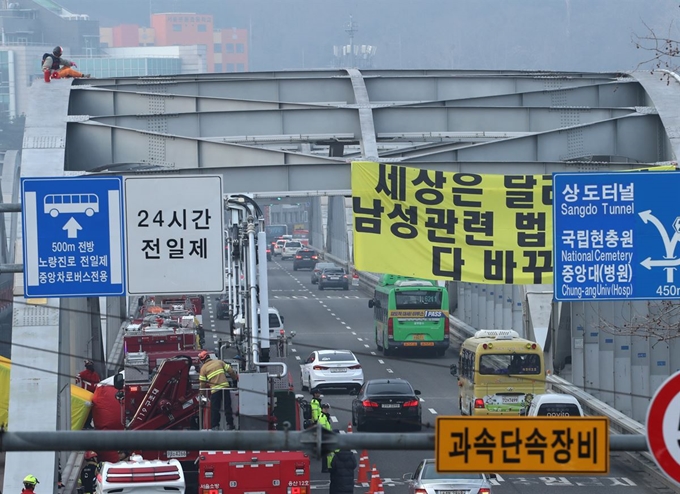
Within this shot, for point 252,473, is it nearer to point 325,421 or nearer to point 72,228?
point 325,421

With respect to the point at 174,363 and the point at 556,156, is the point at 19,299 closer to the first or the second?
the point at 174,363

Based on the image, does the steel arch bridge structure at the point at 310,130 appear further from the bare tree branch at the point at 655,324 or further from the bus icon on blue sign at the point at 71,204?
the bus icon on blue sign at the point at 71,204

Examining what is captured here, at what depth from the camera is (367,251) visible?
66.6ft

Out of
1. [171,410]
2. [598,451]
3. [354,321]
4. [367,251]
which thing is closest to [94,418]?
[171,410]

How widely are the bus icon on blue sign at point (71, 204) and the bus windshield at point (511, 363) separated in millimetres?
17760

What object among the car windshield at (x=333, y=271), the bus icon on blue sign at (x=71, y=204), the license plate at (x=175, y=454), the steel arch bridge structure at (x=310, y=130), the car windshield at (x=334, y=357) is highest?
the steel arch bridge structure at (x=310, y=130)

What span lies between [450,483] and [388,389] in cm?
1096

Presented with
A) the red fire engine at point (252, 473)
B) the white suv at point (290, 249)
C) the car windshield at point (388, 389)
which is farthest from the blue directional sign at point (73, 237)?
the white suv at point (290, 249)

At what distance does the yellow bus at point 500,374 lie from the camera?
3256 cm

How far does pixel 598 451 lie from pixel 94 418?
2094 cm

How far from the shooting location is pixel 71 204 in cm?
1714

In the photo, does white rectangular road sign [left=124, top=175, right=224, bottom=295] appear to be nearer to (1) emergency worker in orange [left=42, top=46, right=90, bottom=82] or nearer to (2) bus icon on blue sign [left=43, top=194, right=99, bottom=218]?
(2) bus icon on blue sign [left=43, top=194, right=99, bottom=218]

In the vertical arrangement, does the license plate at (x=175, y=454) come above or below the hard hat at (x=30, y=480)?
below

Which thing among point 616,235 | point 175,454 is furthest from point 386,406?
point 616,235
